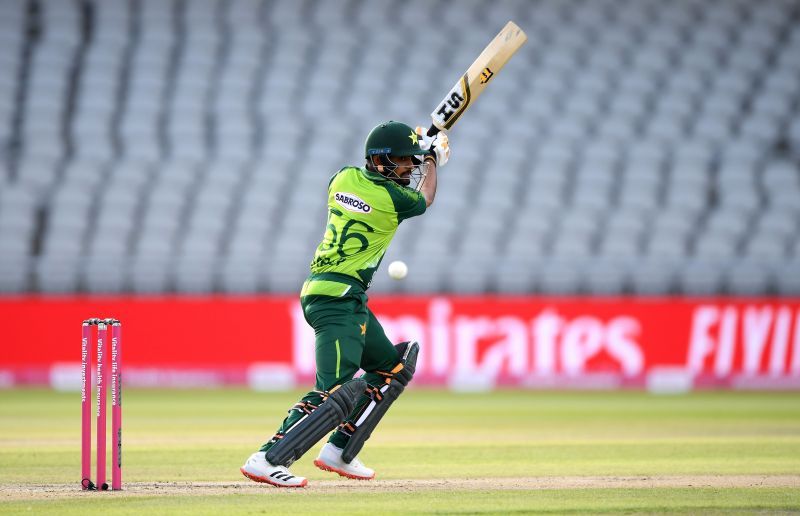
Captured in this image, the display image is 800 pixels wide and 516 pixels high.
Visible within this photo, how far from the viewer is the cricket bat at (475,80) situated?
7.21 meters

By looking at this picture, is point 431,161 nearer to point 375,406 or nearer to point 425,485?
point 375,406

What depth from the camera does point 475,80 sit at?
7.32 m

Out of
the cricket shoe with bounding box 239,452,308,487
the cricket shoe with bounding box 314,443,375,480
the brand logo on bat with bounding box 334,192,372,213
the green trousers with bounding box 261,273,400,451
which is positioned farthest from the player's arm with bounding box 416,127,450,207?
the cricket shoe with bounding box 239,452,308,487

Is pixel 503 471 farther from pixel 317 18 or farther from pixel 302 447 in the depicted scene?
pixel 317 18

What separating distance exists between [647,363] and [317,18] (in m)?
9.24

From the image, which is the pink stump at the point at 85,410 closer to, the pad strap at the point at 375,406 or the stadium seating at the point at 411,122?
the pad strap at the point at 375,406

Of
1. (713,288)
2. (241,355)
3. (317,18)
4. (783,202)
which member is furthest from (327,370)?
(317,18)

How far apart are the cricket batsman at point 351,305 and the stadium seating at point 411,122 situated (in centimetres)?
879

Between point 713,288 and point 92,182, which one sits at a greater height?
point 92,182

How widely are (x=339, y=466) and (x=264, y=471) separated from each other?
77cm

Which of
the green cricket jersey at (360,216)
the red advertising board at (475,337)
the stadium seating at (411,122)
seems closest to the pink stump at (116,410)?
the green cricket jersey at (360,216)

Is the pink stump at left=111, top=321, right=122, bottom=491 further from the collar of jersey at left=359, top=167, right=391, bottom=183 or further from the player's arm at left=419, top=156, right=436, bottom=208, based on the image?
the player's arm at left=419, top=156, right=436, bottom=208

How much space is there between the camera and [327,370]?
6.45m

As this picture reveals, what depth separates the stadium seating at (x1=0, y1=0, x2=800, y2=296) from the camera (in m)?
15.9
